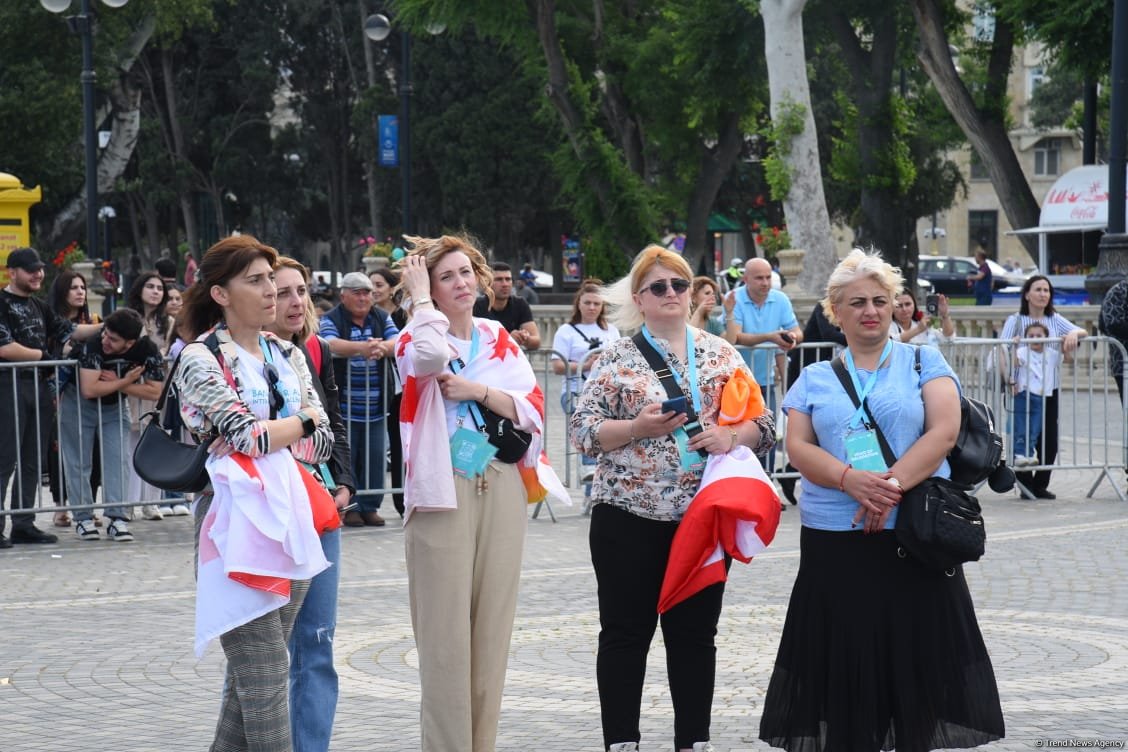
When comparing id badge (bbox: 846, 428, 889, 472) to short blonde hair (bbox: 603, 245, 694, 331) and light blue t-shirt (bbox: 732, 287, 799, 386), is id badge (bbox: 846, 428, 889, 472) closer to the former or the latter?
short blonde hair (bbox: 603, 245, 694, 331)

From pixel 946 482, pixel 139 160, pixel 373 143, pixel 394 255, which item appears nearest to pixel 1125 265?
pixel 394 255

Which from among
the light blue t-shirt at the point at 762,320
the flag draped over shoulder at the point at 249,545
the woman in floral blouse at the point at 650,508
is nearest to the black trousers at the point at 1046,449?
the light blue t-shirt at the point at 762,320

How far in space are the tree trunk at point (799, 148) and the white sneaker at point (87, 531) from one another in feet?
51.9

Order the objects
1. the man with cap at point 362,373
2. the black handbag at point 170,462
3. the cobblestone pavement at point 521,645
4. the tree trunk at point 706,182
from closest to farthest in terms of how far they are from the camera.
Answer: the black handbag at point 170,462, the cobblestone pavement at point 521,645, the man with cap at point 362,373, the tree trunk at point 706,182

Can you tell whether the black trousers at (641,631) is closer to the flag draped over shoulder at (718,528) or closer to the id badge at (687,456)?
the flag draped over shoulder at (718,528)

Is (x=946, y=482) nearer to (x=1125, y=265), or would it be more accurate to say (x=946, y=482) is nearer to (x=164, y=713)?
(x=164, y=713)

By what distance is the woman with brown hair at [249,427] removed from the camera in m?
4.89

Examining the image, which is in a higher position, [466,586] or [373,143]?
[373,143]

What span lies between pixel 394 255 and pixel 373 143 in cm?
2696

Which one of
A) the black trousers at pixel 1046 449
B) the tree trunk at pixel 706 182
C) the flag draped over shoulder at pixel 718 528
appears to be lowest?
the black trousers at pixel 1046 449

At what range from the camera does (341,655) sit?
313 inches

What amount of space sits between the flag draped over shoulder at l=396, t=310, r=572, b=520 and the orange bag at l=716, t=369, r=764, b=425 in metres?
0.65

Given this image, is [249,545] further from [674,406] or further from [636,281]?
[636,281]

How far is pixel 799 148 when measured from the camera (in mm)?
26344
